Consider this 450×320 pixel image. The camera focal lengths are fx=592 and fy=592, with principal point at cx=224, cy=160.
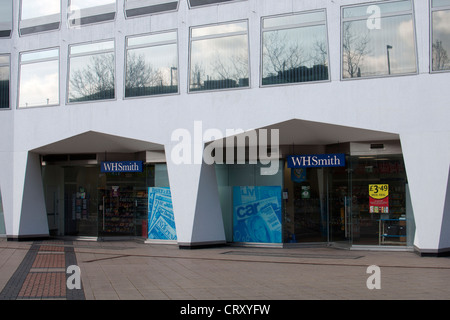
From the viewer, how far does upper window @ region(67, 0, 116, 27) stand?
19.7 metres

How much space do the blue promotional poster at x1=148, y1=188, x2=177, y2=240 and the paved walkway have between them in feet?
3.86

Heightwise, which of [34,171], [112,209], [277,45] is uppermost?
[277,45]

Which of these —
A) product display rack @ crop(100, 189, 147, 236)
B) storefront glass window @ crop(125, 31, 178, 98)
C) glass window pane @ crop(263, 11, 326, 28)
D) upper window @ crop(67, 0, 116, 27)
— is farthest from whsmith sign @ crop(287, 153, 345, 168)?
upper window @ crop(67, 0, 116, 27)

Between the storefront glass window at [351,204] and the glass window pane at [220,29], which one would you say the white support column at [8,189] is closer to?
the glass window pane at [220,29]

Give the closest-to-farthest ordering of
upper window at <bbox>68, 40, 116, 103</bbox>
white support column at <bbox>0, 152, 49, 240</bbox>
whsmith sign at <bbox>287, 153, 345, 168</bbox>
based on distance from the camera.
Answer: whsmith sign at <bbox>287, 153, 345, 168</bbox>
upper window at <bbox>68, 40, 116, 103</bbox>
white support column at <bbox>0, 152, 49, 240</bbox>

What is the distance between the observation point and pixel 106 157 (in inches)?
859

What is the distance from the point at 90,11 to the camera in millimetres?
20094

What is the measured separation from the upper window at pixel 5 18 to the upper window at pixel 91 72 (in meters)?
2.98

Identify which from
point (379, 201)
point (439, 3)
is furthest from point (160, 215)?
point (439, 3)

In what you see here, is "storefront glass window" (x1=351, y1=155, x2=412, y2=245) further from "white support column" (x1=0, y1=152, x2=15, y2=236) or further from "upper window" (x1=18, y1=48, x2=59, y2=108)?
"white support column" (x1=0, y1=152, x2=15, y2=236)

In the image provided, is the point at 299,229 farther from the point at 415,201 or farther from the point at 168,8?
the point at 168,8

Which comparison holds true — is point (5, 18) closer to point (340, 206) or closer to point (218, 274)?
point (340, 206)
